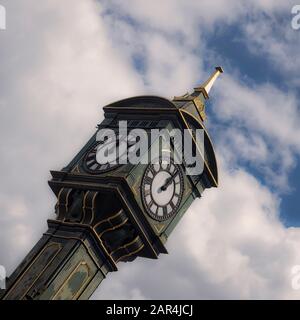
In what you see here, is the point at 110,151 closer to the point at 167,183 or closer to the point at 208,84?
the point at 167,183

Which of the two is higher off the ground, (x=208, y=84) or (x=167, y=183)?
(x=208, y=84)

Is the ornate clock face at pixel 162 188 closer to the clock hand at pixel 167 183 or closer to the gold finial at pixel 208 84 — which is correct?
the clock hand at pixel 167 183

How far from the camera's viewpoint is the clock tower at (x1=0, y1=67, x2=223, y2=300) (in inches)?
1345

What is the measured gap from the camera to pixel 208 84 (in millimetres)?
44188

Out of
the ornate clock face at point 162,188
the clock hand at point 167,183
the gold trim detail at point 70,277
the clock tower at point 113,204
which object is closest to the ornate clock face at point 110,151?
the clock tower at point 113,204

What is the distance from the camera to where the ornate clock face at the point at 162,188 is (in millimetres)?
36000

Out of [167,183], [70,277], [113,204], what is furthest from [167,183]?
[70,277]

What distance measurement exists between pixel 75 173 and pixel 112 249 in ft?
15.3

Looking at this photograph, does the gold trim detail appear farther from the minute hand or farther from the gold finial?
the gold finial

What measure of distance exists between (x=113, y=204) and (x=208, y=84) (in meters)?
13.0

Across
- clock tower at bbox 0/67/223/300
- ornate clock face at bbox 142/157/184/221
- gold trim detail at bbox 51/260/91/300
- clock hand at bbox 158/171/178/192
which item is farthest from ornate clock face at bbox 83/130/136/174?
gold trim detail at bbox 51/260/91/300
